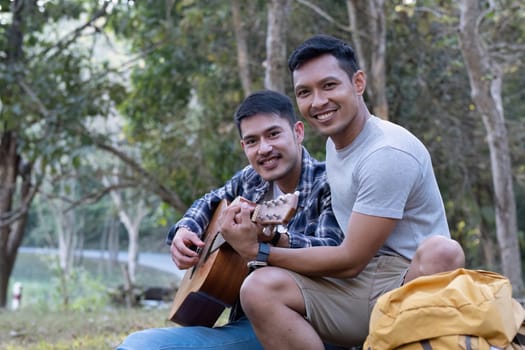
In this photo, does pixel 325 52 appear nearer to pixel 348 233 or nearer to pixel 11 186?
pixel 348 233

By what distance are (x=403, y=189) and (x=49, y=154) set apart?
7.40 m

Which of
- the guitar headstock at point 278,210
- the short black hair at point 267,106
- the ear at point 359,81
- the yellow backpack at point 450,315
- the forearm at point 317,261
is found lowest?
the yellow backpack at point 450,315

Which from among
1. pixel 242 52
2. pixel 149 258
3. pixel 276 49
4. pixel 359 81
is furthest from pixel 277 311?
pixel 149 258

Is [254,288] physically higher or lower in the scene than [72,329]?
higher

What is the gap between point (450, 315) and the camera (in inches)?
85.1

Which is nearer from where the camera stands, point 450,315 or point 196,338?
point 450,315

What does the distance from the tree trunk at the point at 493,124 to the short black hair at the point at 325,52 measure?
414cm

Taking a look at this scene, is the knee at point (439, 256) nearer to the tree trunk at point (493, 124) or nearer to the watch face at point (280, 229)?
the watch face at point (280, 229)

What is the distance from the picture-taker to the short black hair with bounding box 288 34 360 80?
2.85 m

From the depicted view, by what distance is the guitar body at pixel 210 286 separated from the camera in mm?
3035

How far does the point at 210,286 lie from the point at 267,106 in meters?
0.82

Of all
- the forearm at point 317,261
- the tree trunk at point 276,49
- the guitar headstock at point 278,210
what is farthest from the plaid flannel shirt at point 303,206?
the tree trunk at point 276,49

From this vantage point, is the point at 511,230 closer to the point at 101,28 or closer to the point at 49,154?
the point at 49,154

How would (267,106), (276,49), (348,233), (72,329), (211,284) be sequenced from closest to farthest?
(348,233)
(211,284)
(267,106)
(276,49)
(72,329)
